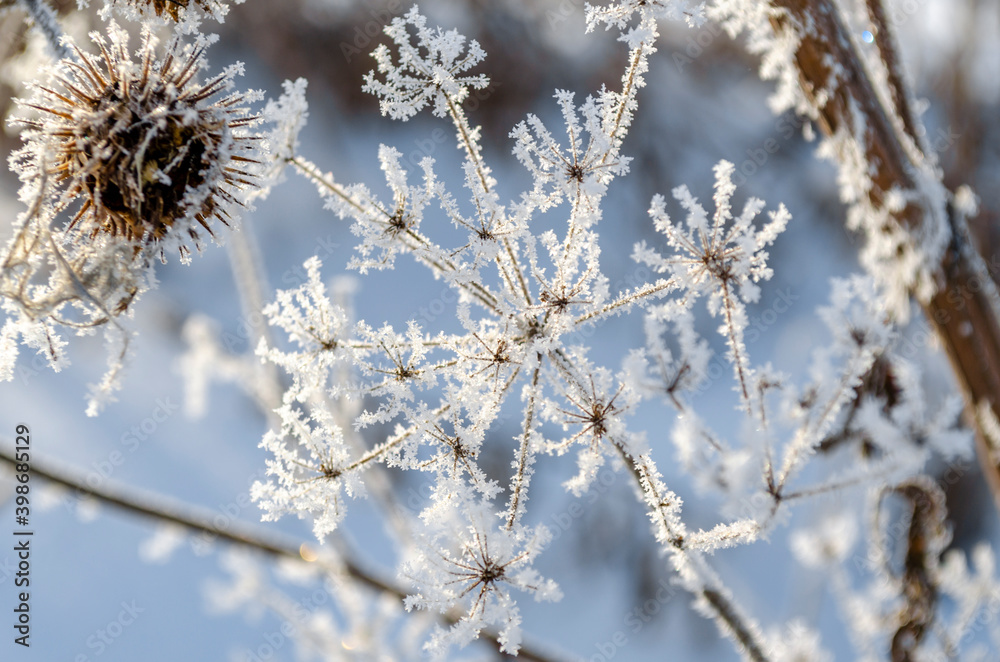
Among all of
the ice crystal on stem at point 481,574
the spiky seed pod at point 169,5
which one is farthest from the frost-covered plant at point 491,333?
the spiky seed pod at point 169,5

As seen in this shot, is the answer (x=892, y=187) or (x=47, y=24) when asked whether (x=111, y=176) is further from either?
(x=892, y=187)

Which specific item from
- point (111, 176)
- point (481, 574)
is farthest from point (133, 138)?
point (481, 574)

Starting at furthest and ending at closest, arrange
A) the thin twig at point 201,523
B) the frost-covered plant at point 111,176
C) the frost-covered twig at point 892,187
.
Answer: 1. the thin twig at point 201,523
2. the frost-covered twig at point 892,187
3. the frost-covered plant at point 111,176

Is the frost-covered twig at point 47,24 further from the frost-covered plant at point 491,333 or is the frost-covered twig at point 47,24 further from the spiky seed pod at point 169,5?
the frost-covered plant at point 491,333

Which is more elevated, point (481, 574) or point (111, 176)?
point (111, 176)

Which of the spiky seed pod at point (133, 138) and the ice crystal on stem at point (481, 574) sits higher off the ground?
the spiky seed pod at point (133, 138)

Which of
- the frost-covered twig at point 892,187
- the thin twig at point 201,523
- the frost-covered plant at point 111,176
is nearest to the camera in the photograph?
the frost-covered plant at point 111,176

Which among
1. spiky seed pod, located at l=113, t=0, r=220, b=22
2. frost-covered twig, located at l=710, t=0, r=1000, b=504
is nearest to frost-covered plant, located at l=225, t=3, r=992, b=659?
spiky seed pod, located at l=113, t=0, r=220, b=22

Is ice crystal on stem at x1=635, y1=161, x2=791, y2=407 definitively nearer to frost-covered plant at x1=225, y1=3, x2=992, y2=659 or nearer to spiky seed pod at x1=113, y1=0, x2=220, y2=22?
frost-covered plant at x1=225, y1=3, x2=992, y2=659
